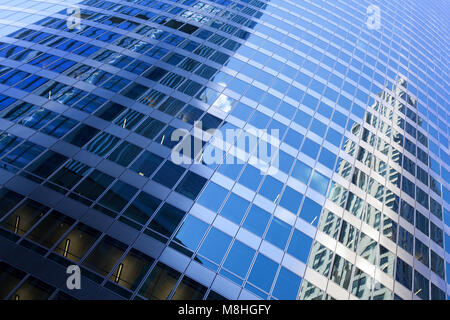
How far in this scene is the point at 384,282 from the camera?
22219 mm

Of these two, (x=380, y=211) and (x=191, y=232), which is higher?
(x=380, y=211)

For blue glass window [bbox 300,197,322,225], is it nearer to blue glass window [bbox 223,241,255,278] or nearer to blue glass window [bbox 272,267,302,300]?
blue glass window [bbox 272,267,302,300]

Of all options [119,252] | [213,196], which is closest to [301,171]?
A: [213,196]

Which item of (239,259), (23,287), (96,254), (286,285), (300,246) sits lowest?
(23,287)

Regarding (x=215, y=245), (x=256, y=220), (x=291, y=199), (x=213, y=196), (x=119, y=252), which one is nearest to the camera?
(x=119, y=252)

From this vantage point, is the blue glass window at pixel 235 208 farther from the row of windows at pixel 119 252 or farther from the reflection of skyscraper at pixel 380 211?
the reflection of skyscraper at pixel 380 211

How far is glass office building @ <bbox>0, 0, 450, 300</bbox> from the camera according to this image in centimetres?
1895

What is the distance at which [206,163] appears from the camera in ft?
79.1

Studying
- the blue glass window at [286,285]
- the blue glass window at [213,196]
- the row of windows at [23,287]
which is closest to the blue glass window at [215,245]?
the blue glass window at [213,196]

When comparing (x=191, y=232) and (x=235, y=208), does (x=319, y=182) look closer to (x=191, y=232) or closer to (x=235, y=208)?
(x=235, y=208)

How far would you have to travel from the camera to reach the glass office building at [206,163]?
1895 centimetres

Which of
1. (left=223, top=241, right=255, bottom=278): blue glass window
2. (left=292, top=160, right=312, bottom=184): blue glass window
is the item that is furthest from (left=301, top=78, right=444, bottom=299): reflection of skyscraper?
(left=223, top=241, right=255, bottom=278): blue glass window

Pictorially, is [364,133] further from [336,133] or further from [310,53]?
[310,53]

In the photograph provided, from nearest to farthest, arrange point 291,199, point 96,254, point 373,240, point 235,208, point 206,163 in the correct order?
point 96,254 < point 235,208 < point 291,199 < point 206,163 < point 373,240
